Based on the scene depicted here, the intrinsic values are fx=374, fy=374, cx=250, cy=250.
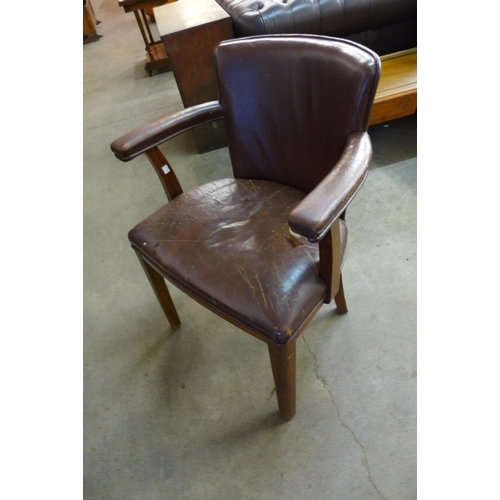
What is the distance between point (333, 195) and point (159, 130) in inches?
22.9

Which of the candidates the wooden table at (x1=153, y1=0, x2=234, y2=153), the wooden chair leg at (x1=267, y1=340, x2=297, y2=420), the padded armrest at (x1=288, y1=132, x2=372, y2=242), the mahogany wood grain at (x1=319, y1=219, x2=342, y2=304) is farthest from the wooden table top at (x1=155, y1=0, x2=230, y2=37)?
the wooden chair leg at (x1=267, y1=340, x2=297, y2=420)

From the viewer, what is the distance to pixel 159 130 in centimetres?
105

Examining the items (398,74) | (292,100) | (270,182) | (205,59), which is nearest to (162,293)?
(270,182)

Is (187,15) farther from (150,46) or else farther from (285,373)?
(285,373)

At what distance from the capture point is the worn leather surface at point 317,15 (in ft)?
5.64

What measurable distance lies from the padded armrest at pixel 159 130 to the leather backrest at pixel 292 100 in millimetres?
57

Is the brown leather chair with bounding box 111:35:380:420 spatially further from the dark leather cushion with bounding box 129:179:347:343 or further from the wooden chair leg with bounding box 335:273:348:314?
the wooden chair leg with bounding box 335:273:348:314

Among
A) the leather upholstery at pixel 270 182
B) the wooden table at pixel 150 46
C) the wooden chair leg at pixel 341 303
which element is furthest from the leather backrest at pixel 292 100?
the wooden table at pixel 150 46

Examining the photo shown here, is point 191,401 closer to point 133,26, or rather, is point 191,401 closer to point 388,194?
point 388,194

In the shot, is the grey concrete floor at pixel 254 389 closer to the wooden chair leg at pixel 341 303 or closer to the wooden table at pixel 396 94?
the wooden chair leg at pixel 341 303

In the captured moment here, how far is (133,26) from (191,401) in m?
4.58

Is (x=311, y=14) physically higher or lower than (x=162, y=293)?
higher

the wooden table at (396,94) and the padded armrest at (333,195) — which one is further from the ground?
the padded armrest at (333,195)

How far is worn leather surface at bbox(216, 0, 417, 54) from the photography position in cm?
172
